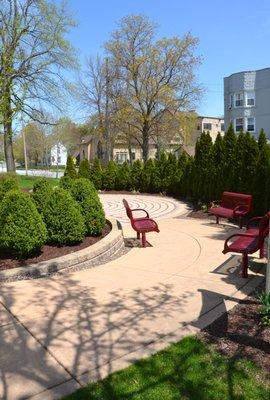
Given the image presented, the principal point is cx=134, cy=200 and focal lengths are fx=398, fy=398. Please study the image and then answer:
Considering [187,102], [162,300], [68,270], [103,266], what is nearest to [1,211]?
[68,270]

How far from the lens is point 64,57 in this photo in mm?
26922

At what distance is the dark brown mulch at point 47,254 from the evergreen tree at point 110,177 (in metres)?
13.3

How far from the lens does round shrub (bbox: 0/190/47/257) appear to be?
19.5 feet

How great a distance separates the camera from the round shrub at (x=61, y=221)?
266 inches

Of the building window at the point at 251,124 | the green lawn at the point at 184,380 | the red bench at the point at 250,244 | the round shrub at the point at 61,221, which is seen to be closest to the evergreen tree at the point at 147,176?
the round shrub at the point at 61,221

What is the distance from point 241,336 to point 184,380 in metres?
1.00

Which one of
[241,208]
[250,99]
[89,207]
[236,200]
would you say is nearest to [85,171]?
[236,200]

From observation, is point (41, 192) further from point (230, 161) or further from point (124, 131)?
point (124, 131)

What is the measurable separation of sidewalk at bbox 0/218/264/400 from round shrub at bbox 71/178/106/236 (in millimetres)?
1126

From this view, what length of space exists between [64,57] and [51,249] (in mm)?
22957

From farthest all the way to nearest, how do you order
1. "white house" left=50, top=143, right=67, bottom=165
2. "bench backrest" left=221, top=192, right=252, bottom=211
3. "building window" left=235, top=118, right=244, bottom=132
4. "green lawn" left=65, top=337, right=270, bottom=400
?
"white house" left=50, top=143, right=67, bottom=165 < "building window" left=235, top=118, right=244, bottom=132 < "bench backrest" left=221, top=192, right=252, bottom=211 < "green lawn" left=65, top=337, right=270, bottom=400

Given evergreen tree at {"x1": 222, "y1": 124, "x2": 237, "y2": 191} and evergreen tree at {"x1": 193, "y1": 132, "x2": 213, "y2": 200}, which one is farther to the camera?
evergreen tree at {"x1": 193, "y1": 132, "x2": 213, "y2": 200}

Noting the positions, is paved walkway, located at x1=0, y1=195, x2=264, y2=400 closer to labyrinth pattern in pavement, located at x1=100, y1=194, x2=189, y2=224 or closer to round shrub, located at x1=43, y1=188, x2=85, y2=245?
round shrub, located at x1=43, y1=188, x2=85, y2=245

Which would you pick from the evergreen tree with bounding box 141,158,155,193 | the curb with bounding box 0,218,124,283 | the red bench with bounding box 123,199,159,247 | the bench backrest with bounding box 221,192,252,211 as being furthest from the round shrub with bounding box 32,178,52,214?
the evergreen tree with bounding box 141,158,155,193
